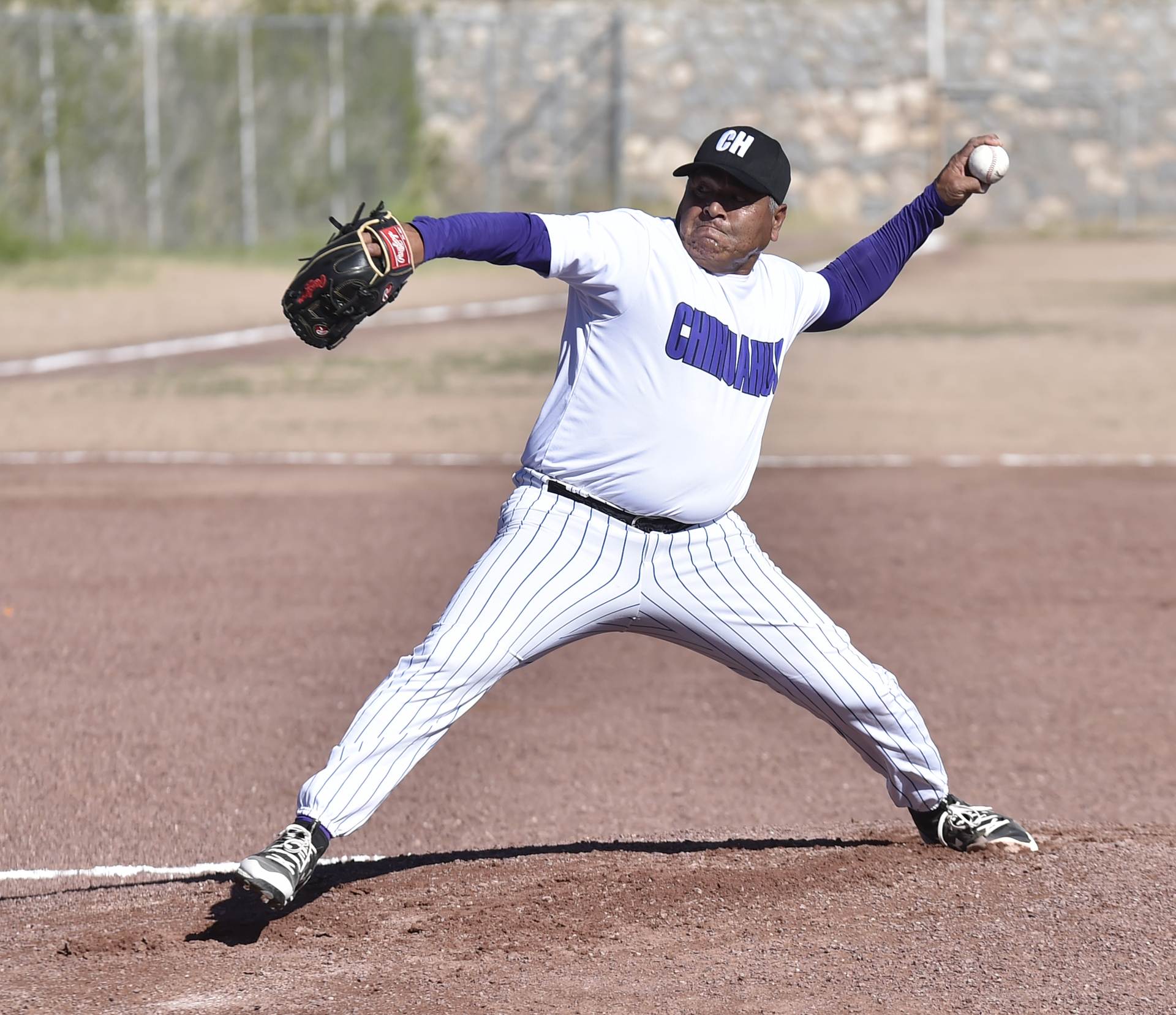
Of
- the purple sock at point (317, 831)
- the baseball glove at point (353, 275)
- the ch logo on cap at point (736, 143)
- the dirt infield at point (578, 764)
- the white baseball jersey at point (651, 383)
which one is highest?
the ch logo on cap at point (736, 143)

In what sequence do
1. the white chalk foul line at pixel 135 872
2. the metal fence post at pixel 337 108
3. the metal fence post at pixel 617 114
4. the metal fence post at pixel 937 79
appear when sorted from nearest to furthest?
the white chalk foul line at pixel 135 872 < the metal fence post at pixel 337 108 < the metal fence post at pixel 617 114 < the metal fence post at pixel 937 79

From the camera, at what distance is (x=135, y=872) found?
4.82 meters

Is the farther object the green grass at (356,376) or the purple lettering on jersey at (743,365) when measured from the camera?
the green grass at (356,376)

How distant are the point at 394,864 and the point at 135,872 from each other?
78 cm

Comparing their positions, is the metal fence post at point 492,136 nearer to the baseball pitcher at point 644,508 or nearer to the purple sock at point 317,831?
the baseball pitcher at point 644,508

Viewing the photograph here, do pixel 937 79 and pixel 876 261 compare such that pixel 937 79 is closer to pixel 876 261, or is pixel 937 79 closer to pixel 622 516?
pixel 876 261

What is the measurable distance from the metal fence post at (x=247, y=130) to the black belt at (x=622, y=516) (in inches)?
874

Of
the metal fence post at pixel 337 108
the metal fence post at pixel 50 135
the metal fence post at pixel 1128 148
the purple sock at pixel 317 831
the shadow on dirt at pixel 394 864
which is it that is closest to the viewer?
the purple sock at pixel 317 831

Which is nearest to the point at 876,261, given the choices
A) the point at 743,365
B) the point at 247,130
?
the point at 743,365

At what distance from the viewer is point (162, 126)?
2448cm

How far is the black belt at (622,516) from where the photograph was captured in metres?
4.18

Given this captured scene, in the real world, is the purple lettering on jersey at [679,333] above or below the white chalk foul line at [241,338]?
above

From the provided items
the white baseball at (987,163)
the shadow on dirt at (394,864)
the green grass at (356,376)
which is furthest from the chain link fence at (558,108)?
the white baseball at (987,163)

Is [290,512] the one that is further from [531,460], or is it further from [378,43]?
[378,43]
